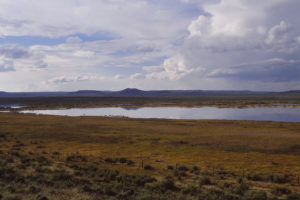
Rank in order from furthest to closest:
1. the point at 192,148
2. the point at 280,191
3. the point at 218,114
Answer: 1. the point at 218,114
2. the point at 192,148
3. the point at 280,191

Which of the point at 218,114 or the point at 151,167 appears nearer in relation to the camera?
the point at 151,167

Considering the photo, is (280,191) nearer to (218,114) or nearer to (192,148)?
(192,148)

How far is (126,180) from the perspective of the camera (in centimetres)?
1423

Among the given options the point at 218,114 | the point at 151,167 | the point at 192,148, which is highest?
the point at 218,114

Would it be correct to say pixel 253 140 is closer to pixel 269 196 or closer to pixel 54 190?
pixel 269 196

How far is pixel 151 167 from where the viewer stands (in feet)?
60.1

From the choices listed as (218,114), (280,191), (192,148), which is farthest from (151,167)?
(218,114)

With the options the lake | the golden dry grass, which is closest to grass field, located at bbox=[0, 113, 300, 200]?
the golden dry grass

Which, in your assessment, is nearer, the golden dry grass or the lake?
the golden dry grass

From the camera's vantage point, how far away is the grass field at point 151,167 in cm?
1213

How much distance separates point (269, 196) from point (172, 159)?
973 cm

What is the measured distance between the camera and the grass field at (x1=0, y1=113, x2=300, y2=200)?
12.1m

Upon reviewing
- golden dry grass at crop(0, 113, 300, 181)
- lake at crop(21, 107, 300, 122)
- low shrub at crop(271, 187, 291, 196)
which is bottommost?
golden dry grass at crop(0, 113, 300, 181)

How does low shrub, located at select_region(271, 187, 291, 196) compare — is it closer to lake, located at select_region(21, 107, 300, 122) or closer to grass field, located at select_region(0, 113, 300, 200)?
grass field, located at select_region(0, 113, 300, 200)
